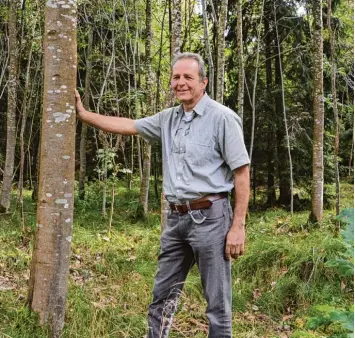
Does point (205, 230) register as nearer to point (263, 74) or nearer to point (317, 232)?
point (317, 232)

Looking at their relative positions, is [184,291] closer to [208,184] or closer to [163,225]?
[163,225]

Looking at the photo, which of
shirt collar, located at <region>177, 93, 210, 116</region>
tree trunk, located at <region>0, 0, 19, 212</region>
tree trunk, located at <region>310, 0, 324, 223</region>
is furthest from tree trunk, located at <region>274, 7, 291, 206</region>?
shirt collar, located at <region>177, 93, 210, 116</region>

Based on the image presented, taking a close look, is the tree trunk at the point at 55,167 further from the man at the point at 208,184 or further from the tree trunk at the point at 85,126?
the tree trunk at the point at 85,126

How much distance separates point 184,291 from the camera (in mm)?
5152

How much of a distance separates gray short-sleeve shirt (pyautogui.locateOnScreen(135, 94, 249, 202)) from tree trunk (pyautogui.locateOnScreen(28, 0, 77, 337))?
86cm

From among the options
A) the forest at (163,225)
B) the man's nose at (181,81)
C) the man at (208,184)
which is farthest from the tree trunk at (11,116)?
the man's nose at (181,81)

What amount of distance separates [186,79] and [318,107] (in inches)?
243

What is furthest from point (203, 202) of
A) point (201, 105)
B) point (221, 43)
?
point (221, 43)

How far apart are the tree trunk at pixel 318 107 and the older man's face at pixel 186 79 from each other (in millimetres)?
6066

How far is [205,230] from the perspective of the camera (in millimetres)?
3186

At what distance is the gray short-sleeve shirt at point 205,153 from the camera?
10.4 ft

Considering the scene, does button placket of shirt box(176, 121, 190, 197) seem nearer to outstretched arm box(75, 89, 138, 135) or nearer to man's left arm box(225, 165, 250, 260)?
man's left arm box(225, 165, 250, 260)

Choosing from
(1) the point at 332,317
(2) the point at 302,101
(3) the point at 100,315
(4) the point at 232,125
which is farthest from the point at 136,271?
(2) the point at 302,101

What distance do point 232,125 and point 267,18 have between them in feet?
39.9
